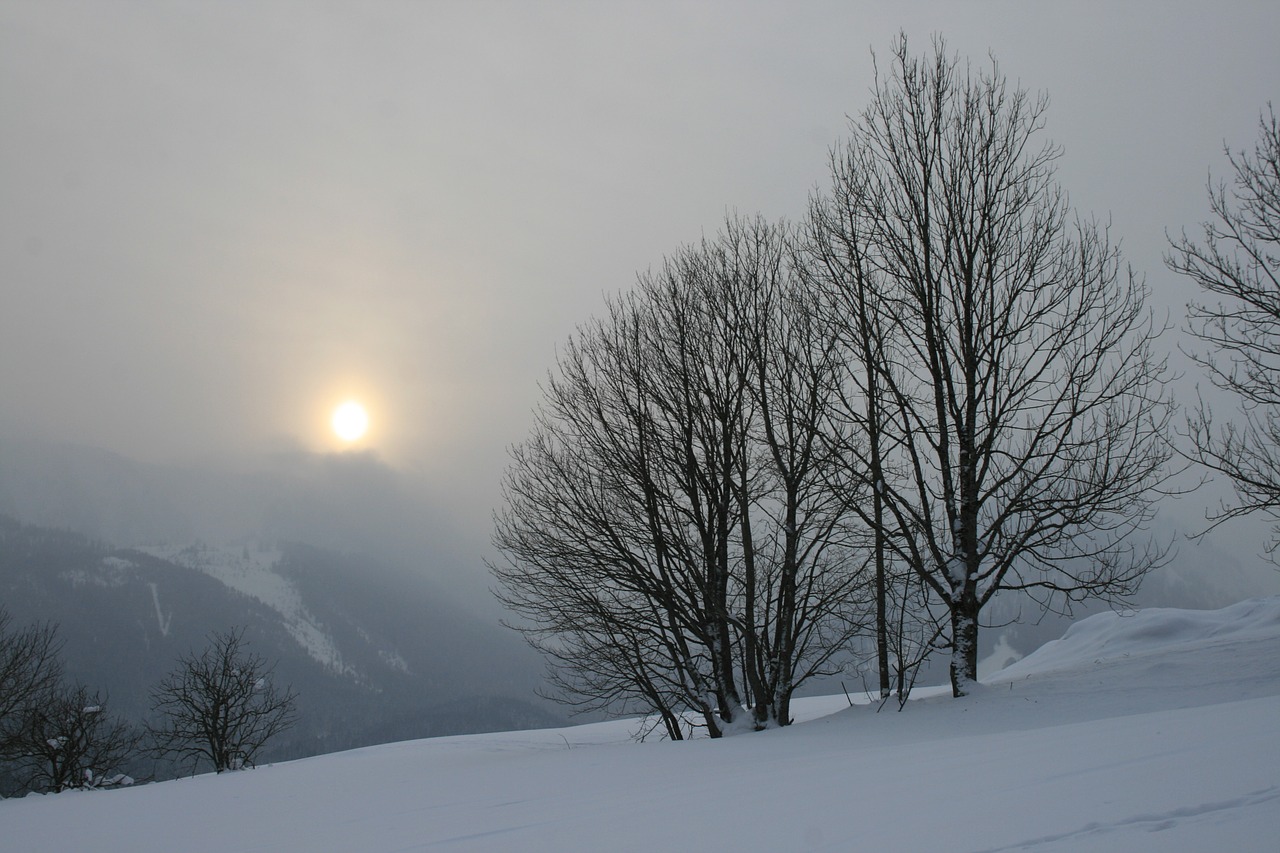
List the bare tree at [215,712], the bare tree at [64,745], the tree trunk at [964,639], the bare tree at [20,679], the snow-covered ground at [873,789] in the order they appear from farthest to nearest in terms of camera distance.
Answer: the bare tree at [215,712]
the bare tree at [64,745]
the bare tree at [20,679]
the tree trunk at [964,639]
the snow-covered ground at [873,789]

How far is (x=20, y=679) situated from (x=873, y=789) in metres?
29.4

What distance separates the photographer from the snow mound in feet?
34.4

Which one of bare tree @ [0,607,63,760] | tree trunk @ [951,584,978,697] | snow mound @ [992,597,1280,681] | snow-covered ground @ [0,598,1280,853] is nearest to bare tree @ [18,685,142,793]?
bare tree @ [0,607,63,760]

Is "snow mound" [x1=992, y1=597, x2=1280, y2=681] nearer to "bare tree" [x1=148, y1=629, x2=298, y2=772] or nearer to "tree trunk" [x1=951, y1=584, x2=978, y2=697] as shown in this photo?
"tree trunk" [x1=951, y1=584, x2=978, y2=697]

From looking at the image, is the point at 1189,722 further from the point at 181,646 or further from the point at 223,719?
the point at 181,646

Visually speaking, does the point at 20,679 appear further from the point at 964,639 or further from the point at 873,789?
Result: the point at 873,789

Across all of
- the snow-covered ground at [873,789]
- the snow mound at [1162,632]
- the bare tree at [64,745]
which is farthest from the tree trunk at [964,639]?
the bare tree at [64,745]

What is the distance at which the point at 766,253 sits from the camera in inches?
474

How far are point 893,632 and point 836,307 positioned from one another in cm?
480

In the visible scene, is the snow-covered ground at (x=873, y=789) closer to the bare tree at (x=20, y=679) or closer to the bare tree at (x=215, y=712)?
the bare tree at (x=215, y=712)

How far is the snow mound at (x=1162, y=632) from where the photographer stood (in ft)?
34.4

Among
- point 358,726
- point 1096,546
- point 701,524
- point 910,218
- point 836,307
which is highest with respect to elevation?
point 910,218

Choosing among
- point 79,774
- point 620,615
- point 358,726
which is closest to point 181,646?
point 358,726

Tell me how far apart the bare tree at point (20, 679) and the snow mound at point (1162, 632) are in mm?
28382
